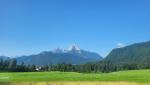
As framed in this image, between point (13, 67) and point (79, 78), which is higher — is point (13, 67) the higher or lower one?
the higher one

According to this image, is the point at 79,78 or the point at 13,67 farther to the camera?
the point at 13,67

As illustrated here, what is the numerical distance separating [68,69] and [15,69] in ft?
78.3

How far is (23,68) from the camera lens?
477 feet

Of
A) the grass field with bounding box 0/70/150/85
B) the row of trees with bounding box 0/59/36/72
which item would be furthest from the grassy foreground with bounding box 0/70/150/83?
the row of trees with bounding box 0/59/36/72

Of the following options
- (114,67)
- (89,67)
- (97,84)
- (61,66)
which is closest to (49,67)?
(61,66)

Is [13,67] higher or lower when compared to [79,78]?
higher

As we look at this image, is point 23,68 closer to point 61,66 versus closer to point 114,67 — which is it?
point 61,66

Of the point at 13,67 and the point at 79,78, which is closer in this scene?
the point at 79,78

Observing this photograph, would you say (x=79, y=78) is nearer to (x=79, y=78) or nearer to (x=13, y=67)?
(x=79, y=78)

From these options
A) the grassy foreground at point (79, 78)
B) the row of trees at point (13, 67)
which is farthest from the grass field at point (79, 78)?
the row of trees at point (13, 67)

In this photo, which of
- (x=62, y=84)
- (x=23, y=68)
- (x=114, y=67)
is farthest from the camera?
(x=114, y=67)

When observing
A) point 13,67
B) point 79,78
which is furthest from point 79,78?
point 13,67

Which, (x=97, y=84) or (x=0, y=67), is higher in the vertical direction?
(x=0, y=67)

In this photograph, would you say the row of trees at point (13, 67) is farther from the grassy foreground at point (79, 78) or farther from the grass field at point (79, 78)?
the grass field at point (79, 78)
